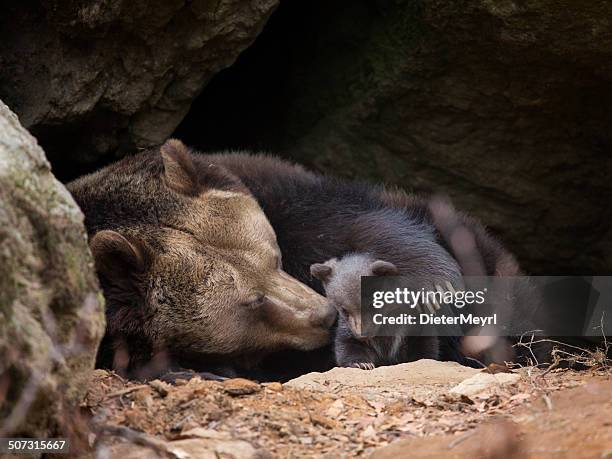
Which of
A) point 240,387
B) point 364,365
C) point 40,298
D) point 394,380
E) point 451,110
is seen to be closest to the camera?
point 40,298

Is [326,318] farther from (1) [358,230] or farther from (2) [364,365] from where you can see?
(1) [358,230]

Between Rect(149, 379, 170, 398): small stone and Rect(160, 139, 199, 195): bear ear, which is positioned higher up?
Rect(160, 139, 199, 195): bear ear

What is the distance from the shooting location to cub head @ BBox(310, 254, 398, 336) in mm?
4695

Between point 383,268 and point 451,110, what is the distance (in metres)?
1.80

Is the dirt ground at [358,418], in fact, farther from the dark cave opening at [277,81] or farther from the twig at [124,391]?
the dark cave opening at [277,81]

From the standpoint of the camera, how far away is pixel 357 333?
4.67 metres

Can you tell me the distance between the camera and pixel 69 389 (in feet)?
8.89

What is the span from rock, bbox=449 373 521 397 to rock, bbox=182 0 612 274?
2.15 meters

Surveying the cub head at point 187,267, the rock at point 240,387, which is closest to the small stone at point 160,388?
the rock at point 240,387

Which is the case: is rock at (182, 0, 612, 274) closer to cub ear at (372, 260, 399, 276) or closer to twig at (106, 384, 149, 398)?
cub ear at (372, 260, 399, 276)

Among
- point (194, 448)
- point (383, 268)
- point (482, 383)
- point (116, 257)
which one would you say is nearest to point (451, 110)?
point (383, 268)

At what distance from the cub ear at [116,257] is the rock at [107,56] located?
1281 mm

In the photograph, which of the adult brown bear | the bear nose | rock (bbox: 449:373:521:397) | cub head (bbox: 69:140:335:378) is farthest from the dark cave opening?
rock (bbox: 449:373:521:397)

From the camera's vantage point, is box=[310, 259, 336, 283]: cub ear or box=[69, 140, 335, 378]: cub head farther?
box=[310, 259, 336, 283]: cub ear
